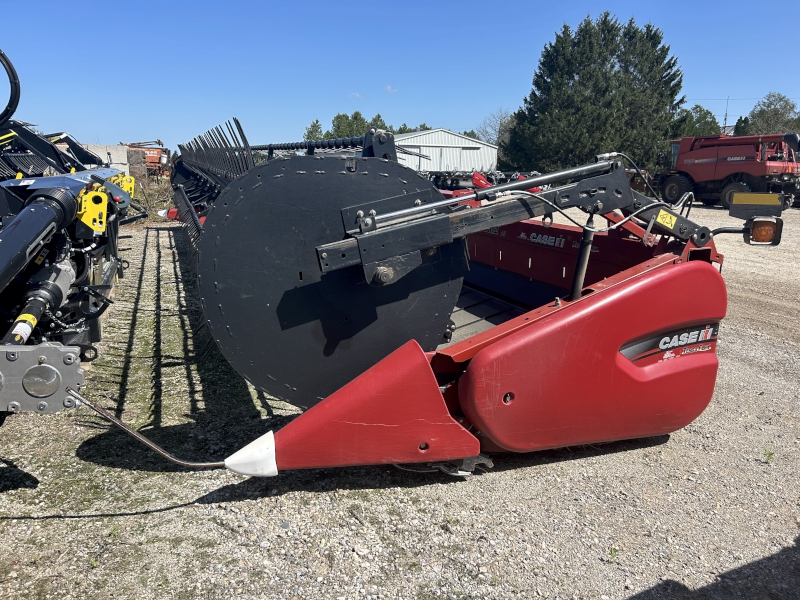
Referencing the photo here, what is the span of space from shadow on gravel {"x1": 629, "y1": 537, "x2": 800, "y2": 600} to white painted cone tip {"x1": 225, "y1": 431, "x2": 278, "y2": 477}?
1.61 metres

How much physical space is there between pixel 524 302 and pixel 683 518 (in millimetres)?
2509

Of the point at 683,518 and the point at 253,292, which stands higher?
the point at 253,292

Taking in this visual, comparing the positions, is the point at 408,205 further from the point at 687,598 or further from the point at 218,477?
the point at 687,598

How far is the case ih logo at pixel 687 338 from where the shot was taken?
3324 mm

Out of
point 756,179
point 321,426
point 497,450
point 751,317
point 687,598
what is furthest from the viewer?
point 756,179

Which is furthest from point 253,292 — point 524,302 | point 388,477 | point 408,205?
point 524,302

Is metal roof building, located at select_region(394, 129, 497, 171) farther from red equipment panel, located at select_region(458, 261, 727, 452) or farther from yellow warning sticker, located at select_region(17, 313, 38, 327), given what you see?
yellow warning sticker, located at select_region(17, 313, 38, 327)

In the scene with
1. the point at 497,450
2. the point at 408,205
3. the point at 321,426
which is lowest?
the point at 497,450

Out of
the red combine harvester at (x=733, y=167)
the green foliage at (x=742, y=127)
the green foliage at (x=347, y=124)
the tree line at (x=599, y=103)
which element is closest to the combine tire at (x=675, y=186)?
the red combine harvester at (x=733, y=167)

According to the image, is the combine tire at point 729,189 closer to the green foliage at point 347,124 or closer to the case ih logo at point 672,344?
the case ih logo at point 672,344

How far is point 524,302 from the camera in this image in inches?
206

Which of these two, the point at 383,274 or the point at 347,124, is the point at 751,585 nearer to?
the point at 383,274

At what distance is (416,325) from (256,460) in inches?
43.1

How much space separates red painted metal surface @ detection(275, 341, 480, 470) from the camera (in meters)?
2.86
